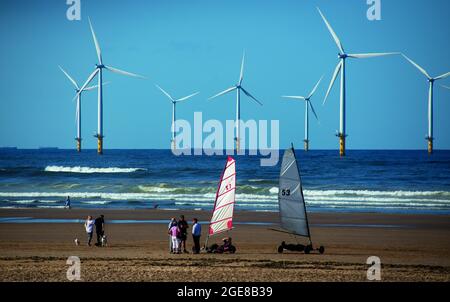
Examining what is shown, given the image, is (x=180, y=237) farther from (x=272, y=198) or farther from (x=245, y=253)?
(x=272, y=198)

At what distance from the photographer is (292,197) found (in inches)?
1145

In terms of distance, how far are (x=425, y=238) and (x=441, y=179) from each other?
190 feet

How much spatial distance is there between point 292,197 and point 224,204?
2.77m

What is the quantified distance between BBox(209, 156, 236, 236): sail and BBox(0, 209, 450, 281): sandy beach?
1470 millimetres

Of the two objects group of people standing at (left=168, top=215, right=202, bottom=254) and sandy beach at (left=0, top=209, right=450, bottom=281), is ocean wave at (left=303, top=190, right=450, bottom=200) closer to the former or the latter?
sandy beach at (left=0, top=209, right=450, bottom=281)

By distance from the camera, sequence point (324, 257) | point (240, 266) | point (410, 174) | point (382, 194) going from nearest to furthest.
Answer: point (240, 266)
point (324, 257)
point (382, 194)
point (410, 174)

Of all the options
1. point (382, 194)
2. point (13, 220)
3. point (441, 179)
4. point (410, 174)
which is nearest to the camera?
point (13, 220)

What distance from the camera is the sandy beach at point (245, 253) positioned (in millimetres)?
21297

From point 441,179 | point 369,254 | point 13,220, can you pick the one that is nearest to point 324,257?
point 369,254

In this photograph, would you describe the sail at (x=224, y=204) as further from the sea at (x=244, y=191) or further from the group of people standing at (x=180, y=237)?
the sea at (x=244, y=191)
